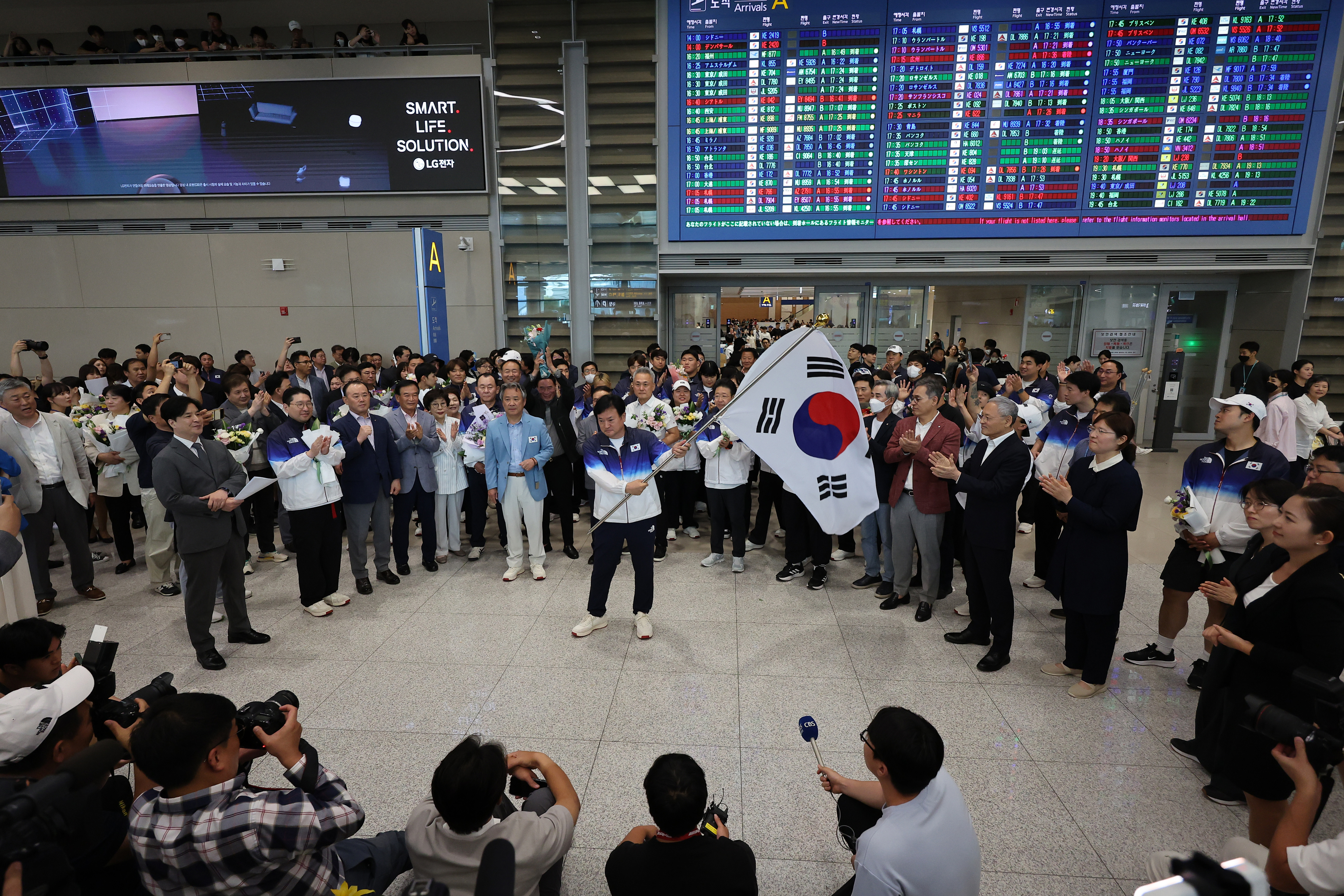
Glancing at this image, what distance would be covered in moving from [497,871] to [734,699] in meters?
2.24

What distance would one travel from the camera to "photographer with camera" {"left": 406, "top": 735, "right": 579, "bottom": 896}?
5.81 feet

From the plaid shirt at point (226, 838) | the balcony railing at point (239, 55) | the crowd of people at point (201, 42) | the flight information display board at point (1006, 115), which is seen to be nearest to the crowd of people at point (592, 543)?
the plaid shirt at point (226, 838)

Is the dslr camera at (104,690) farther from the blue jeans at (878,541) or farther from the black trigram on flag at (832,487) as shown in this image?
the blue jeans at (878,541)

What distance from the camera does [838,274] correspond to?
991 cm

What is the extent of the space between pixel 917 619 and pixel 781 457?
1721 millimetres

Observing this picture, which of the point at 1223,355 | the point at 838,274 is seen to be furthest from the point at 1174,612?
the point at 1223,355

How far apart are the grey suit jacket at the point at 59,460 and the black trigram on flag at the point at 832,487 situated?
552 cm

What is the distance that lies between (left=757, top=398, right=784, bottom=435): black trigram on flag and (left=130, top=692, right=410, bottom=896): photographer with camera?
3017 mm

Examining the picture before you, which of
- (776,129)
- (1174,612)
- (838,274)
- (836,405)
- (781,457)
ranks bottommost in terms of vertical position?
(1174,612)

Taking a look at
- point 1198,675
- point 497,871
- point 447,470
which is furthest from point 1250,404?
point 447,470

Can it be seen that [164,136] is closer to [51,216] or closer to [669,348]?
[51,216]

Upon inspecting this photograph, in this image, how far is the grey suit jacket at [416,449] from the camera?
219 inches

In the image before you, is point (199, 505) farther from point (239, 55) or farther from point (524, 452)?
point (239, 55)

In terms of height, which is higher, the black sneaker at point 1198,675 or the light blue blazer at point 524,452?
the light blue blazer at point 524,452
